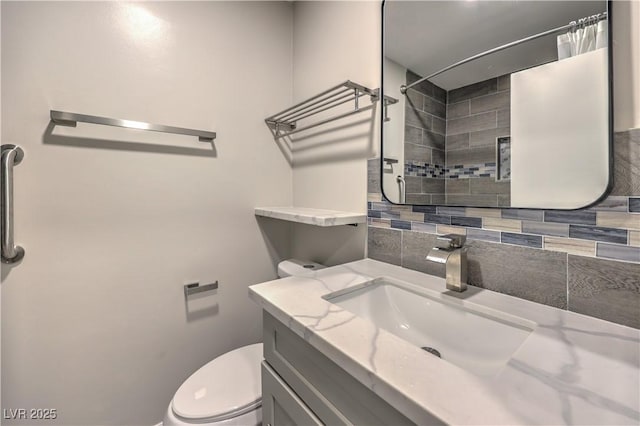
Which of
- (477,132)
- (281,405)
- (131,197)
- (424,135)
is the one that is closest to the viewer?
(281,405)

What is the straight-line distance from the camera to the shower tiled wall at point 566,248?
57 cm

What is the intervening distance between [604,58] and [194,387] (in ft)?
5.05

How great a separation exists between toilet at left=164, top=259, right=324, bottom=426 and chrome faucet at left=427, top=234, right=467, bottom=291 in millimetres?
776

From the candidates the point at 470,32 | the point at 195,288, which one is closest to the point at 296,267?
the point at 195,288

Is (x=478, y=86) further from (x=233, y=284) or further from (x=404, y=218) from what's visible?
(x=233, y=284)

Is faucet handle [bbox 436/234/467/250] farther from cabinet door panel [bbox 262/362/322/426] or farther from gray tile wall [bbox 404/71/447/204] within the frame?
cabinet door panel [bbox 262/362/322/426]

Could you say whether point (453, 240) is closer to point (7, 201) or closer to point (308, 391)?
point (308, 391)

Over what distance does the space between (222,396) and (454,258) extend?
921 mm

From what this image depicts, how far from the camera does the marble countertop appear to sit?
1.16 ft

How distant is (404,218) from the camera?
1.01 meters

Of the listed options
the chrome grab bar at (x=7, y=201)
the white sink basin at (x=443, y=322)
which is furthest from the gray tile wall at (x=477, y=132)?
the chrome grab bar at (x=7, y=201)

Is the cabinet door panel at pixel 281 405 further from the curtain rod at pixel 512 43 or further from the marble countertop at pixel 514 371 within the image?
the curtain rod at pixel 512 43

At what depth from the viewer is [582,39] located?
63 cm

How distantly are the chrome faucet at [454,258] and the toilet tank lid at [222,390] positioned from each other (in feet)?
2.55
